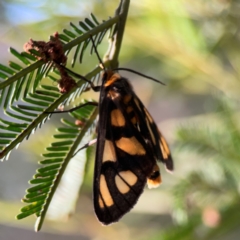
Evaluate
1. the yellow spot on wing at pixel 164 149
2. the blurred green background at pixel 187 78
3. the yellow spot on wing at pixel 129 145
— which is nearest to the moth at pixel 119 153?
the yellow spot on wing at pixel 129 145

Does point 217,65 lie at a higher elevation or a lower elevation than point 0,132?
higher

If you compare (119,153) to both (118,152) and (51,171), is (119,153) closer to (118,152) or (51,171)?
(118,152)

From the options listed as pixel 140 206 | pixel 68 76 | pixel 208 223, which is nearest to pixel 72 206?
pixel 68 76

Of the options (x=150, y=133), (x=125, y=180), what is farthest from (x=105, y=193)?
(x=150, y=133)

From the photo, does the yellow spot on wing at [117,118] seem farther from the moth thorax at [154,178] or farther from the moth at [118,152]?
the moth thorax at [154,178]

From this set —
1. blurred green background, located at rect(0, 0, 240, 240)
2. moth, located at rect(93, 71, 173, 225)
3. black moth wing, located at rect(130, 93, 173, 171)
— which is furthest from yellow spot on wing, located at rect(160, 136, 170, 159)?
blurred green background, located at rect(0, 0, 240, 240)

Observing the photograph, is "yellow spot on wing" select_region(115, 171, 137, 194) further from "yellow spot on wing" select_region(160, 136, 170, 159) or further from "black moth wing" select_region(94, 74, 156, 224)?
"yellow spot on wing" select_region(160, 136, 170, 159)

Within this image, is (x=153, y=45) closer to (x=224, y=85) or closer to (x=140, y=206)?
(x=224, y=85)

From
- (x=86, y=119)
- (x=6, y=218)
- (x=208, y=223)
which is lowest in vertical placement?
(x=6, y=218)

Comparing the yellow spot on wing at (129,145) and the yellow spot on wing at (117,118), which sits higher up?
the yellow spot on wing at (117,118)
